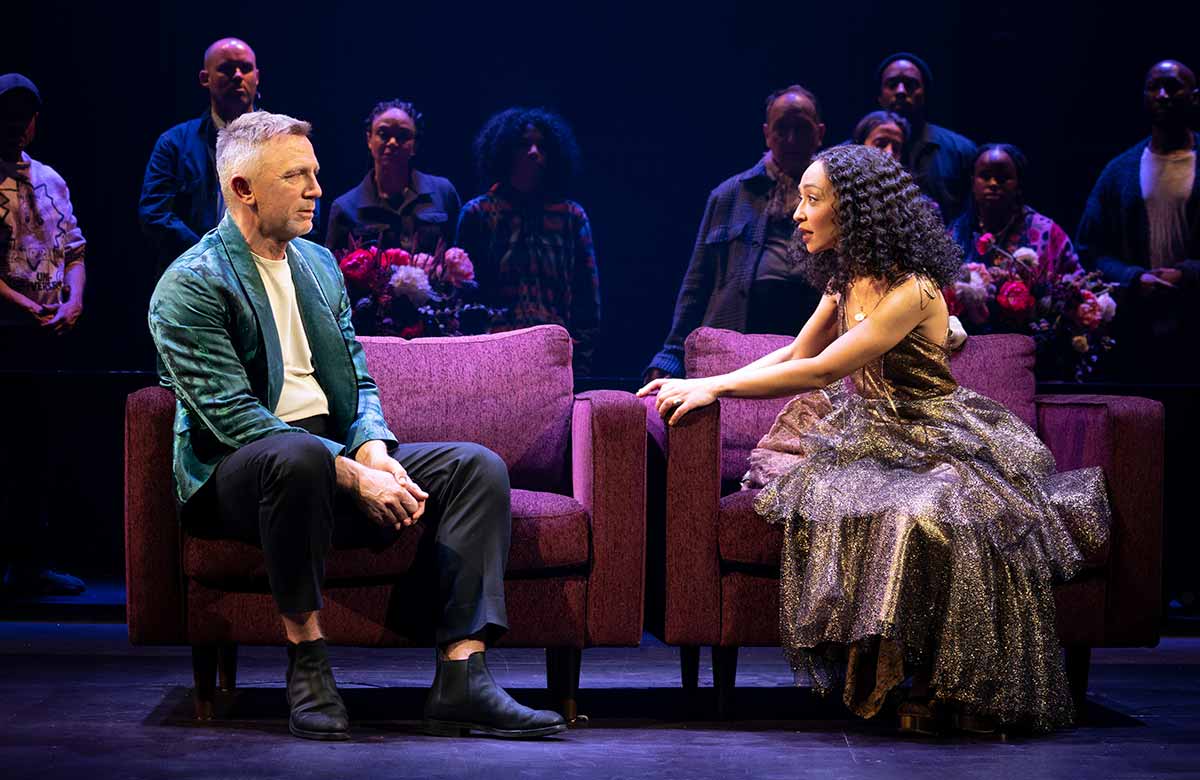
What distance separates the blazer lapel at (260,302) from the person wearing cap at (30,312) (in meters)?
1.81

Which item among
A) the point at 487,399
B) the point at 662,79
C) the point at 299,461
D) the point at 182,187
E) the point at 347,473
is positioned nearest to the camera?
the point at 299,461

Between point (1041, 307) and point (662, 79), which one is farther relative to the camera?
point (662, 79)

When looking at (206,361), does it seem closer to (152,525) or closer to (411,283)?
(152,525)

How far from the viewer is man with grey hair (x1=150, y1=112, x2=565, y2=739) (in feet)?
9.05

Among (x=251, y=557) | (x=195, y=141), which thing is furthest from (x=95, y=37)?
(x=251, y=557)

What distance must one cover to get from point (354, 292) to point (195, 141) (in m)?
0.90

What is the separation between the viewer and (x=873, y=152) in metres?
3.27

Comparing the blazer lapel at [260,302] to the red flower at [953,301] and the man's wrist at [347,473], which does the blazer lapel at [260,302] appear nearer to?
the man's wrist at [347,473]

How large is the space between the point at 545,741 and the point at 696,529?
22.4 inches

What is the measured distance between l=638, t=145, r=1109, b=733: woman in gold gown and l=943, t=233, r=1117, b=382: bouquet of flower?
151 centimetres

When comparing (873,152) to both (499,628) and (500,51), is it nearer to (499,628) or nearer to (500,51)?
(499,628)

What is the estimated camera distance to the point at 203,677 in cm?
298

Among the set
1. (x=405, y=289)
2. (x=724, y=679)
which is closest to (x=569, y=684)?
(x=724, y=679)

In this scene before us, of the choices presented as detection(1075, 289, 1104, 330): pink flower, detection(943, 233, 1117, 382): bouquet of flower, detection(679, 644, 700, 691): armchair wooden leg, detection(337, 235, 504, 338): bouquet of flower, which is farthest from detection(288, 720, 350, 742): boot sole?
detection(1075, 289, 1104, 330): pink flower
